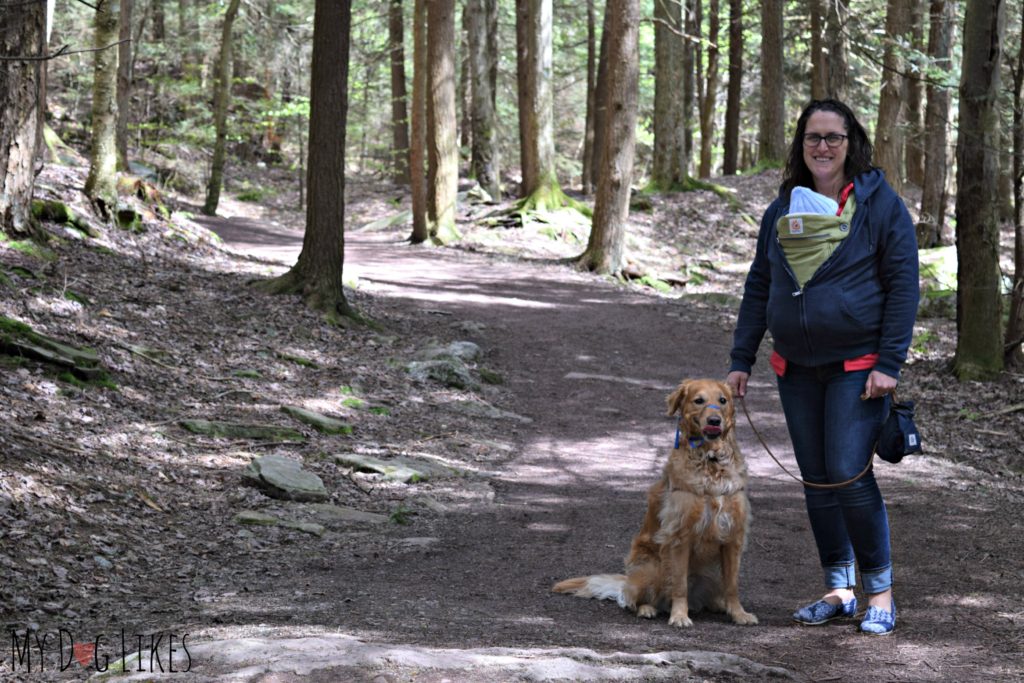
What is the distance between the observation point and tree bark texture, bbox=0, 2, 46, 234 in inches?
408

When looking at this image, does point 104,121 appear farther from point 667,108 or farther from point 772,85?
point 772,85

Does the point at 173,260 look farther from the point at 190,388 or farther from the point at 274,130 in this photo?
the point at 274,130

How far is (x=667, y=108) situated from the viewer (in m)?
26.0

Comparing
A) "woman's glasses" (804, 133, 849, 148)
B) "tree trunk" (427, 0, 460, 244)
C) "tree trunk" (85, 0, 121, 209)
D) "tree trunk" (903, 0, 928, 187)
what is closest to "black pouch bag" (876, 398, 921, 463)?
"woman's glasses" (804, 133, 849, 148)

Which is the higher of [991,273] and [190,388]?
[991,273]

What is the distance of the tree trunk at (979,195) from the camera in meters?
11.3

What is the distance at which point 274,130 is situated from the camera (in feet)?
136

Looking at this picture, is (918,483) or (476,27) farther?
(476,27)

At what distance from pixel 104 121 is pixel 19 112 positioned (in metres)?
5.08

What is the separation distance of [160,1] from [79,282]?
1000 inches

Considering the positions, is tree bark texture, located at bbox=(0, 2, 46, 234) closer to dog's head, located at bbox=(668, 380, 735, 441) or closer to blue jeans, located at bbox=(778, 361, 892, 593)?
dog's head, located at bbox=(668, 380, 735, 441)

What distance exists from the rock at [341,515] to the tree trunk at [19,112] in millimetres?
6205

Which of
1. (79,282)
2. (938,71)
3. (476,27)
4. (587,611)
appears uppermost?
(476,27)

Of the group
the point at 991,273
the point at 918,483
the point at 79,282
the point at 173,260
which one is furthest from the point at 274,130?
the point at 918,483
